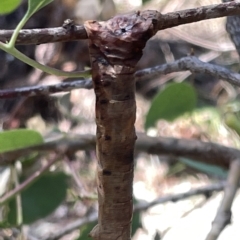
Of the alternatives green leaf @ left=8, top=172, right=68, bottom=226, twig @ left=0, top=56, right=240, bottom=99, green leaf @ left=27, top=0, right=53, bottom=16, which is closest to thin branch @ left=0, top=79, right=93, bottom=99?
twig @ left=0, top=56, right=240, bottom=99

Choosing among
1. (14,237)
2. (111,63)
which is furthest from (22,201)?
(111,63)

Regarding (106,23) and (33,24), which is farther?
(33,24)

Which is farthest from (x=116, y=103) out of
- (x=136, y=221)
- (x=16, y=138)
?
(x=136, y=221)

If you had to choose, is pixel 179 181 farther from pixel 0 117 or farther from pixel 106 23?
pixel 106 23

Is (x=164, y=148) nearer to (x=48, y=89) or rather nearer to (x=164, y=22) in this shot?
(x=48, y=89)

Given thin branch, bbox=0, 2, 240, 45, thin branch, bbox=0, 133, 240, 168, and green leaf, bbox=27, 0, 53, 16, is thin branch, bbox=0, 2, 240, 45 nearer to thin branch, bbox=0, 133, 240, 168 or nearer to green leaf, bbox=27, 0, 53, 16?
green leaf, bbox=27, 0, 53, 16
